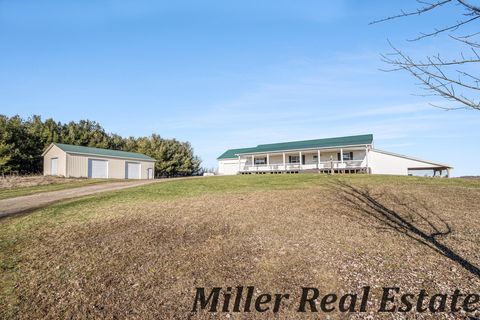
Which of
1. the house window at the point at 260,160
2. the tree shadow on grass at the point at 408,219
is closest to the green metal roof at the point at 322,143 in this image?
the house window at the point at 260,160

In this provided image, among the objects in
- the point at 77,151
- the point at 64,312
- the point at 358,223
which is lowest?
the point at 64,312

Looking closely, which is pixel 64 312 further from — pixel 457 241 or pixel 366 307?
pixel 457 241

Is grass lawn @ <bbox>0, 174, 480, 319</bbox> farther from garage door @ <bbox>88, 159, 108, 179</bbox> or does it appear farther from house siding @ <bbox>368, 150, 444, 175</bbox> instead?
house siding @ <bbox>368, 150, 444, 175</bbox>

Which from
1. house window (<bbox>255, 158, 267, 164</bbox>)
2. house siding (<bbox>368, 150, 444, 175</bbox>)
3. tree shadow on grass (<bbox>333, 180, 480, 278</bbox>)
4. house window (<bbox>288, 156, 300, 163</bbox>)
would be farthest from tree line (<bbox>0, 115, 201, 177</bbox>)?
tree shadow on grass (<bbox>333, 180, 480, 278</bbox>)

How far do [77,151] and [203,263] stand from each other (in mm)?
28164

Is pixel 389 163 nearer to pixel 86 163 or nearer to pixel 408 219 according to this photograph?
pixel 408 219

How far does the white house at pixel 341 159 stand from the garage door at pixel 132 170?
46.9 feet

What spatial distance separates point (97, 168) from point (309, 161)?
25.0 metres

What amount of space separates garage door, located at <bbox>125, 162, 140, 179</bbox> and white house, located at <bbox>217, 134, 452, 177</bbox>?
14.3 meters

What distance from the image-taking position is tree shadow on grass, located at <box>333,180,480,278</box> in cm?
658

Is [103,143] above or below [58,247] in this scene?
above

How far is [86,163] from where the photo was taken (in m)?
29.6

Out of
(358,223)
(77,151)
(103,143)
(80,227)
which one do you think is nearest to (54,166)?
(77,151)

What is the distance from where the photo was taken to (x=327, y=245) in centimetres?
675
